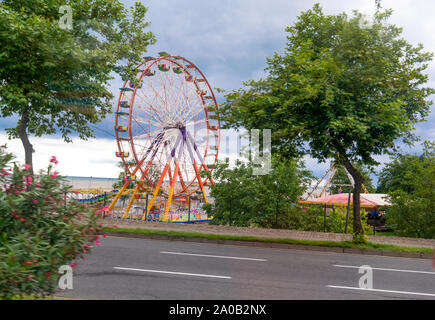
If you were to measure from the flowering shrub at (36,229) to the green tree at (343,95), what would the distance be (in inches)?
403

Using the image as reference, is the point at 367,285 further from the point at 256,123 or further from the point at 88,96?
the point at 88,96

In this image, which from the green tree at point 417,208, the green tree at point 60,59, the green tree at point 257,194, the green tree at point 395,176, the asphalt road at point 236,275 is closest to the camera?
the asphalt road at point 236,275

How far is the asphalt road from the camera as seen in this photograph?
23.0ft

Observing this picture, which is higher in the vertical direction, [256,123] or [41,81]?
[41,81]

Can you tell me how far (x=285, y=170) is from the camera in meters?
21.9

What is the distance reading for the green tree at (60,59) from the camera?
40.7 ft

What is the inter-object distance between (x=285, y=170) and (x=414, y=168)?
699 cm

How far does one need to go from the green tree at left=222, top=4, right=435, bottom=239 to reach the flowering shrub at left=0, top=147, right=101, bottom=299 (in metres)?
10.2

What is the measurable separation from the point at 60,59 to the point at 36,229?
386 inches

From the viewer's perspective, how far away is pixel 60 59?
1259 centimetres

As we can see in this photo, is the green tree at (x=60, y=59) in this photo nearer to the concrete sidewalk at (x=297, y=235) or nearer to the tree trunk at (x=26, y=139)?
the tree trunk at (x=26, y=139)

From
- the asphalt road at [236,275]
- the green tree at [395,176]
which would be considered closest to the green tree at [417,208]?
the asphalt road at [236,275]

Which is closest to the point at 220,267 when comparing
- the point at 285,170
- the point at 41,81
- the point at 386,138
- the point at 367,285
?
the point at 367,285

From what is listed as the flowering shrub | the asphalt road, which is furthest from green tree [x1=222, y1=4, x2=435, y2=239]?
the flowering shrub
